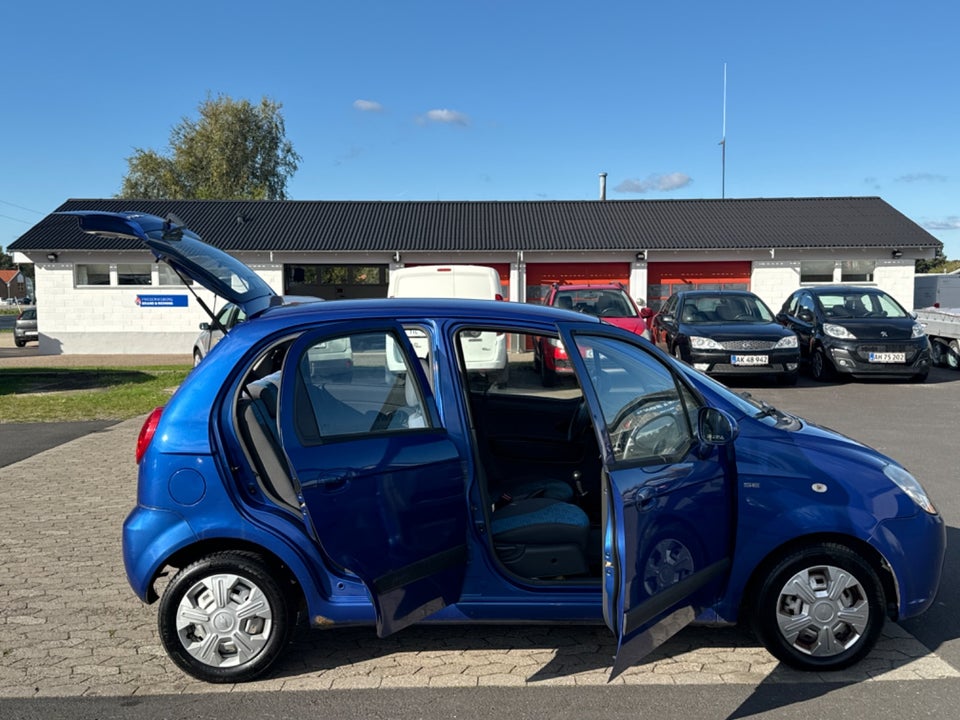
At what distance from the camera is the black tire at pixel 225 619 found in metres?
3.52

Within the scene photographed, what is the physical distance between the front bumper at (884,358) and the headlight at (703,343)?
8.32 feet

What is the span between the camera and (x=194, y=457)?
11.4ft

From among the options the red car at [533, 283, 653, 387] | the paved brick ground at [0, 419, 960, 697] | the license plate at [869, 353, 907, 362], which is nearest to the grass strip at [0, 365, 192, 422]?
the red car at [533, 283, 653, 387]

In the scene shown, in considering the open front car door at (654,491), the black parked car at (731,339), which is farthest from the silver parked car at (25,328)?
the open front car door at (654,491)

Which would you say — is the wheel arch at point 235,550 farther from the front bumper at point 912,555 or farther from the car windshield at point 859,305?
the car windshield at point 859,305

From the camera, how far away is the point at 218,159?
2068 inches

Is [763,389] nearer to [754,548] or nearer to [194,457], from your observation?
[754,548]

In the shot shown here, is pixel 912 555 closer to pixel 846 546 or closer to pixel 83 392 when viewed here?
pixel 846 546

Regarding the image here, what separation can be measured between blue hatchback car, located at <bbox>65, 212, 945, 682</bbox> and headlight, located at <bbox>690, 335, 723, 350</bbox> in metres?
9.38

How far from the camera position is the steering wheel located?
4863 mm

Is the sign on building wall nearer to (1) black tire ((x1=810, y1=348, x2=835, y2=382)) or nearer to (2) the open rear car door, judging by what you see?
(1) black tire ((x1=810, y1=348, x2=835, y2=382))

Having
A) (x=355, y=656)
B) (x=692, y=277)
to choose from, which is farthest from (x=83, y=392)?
(x=692, y=277)

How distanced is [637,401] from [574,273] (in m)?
20.6

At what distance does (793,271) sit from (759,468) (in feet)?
72.0
